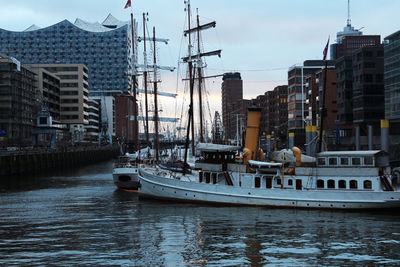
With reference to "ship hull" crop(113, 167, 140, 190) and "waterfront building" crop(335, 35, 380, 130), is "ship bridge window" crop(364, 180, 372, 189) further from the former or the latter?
"waterfront building" crop(335, 35, 380, 130)

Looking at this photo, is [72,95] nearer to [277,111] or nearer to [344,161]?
[277,111]

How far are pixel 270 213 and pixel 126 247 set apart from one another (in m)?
12.7

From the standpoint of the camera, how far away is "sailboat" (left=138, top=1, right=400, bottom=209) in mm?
34344

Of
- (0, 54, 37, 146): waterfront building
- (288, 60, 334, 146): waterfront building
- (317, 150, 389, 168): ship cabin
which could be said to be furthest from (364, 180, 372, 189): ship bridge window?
(288, 60, 334, 146): waterfront building

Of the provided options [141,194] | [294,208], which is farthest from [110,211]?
[294,208]

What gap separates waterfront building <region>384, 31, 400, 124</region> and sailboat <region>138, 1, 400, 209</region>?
141ft

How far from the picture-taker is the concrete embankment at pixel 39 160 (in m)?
76.5

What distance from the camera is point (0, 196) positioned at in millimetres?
46969

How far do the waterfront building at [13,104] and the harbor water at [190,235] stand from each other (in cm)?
8563

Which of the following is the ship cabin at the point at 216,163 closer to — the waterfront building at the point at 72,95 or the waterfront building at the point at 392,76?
the waterfront building at the point at 392,76

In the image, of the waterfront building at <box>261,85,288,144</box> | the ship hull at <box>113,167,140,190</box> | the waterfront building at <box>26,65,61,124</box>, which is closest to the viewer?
the ship hull at <box>113,167,140,190</box>

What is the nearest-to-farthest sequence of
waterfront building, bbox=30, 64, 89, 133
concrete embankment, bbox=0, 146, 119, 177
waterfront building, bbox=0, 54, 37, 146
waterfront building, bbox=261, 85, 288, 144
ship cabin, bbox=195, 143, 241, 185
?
ship cabin, bbox=195, 143, 241, 185, concrete embankment, bbox=0, 146, 119, 177, waterfront building, bbox=0, 54, 37, 146, waterfront building, bbox=261, 85, 288, 144, waterfront building, bbox=30, 64, 89, 133

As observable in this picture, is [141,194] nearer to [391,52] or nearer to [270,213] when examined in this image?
[270,213]

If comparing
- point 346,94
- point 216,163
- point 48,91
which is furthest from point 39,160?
point 48,91
